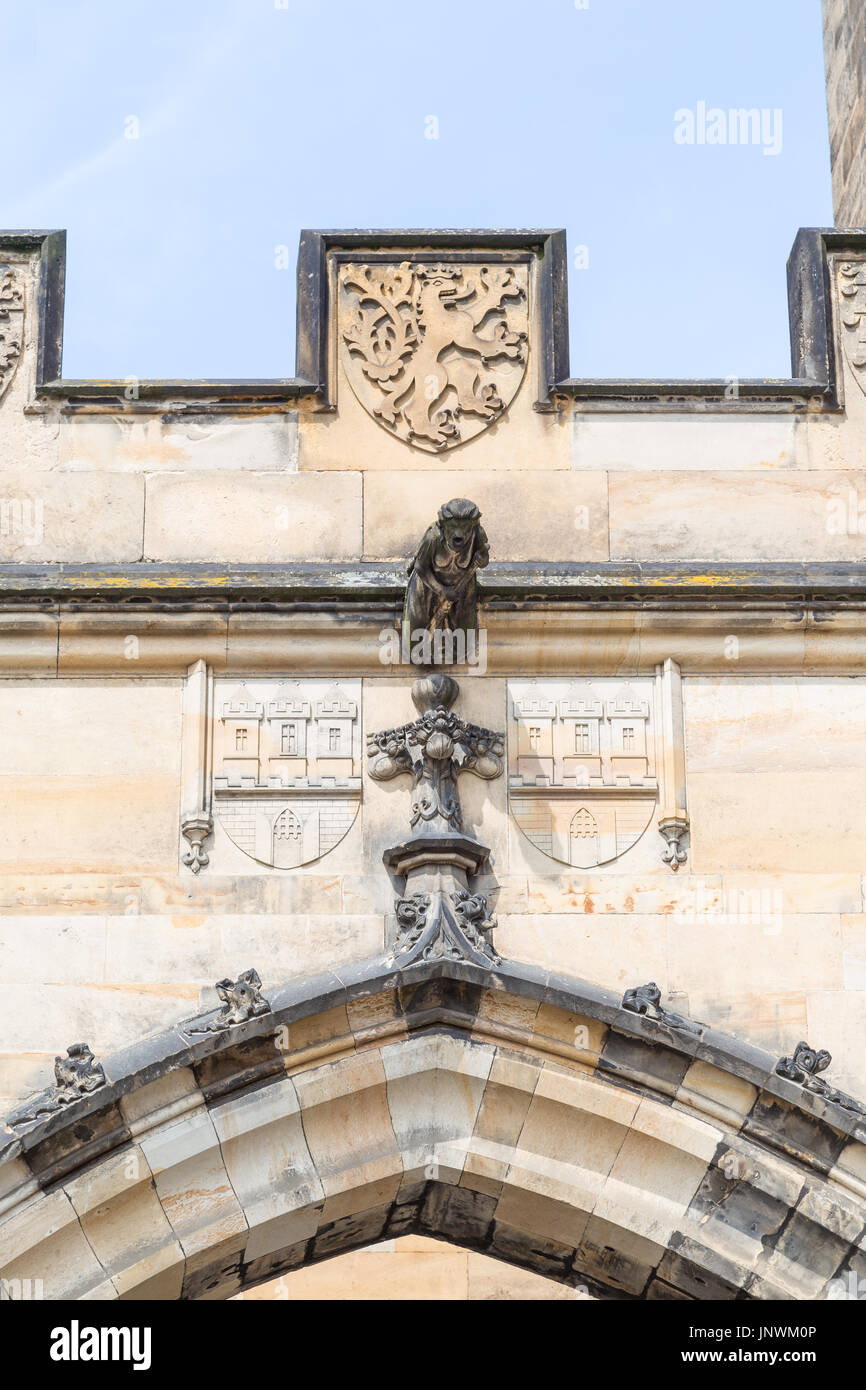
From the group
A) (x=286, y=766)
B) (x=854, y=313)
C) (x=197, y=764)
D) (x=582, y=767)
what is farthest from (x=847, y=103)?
(x=197, y=764)

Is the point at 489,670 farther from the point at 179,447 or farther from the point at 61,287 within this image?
the point at 61,287

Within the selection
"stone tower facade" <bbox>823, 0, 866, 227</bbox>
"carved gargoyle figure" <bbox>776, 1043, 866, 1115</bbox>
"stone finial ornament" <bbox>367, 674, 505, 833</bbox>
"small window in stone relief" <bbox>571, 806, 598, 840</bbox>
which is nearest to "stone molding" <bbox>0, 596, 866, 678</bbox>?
"stone finial ornament" <bbox>367, 674, 505, 833</bbox>

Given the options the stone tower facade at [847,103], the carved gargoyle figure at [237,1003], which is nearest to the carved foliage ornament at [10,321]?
the carved gargoyle figure at [237,1003]

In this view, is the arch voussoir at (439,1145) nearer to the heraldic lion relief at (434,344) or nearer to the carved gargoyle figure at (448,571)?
the carved gargoyle figure at (448,571)

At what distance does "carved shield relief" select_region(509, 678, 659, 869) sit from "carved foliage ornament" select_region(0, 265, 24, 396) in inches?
91.6

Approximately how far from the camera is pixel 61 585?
9898 millimetres

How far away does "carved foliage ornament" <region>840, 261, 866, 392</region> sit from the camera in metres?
10.4

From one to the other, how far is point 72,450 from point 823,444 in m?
2.91

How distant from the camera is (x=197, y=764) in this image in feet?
32.1

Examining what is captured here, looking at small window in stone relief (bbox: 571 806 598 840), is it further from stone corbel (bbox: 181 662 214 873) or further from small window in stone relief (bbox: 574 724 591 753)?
stone corbel (bbox: 181 662 214 873)

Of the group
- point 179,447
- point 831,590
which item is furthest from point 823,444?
point 179,447

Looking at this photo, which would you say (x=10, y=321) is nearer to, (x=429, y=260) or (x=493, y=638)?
(x=429, y=260)

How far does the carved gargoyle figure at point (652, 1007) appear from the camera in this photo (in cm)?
938

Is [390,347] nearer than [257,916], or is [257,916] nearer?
[257,916]
